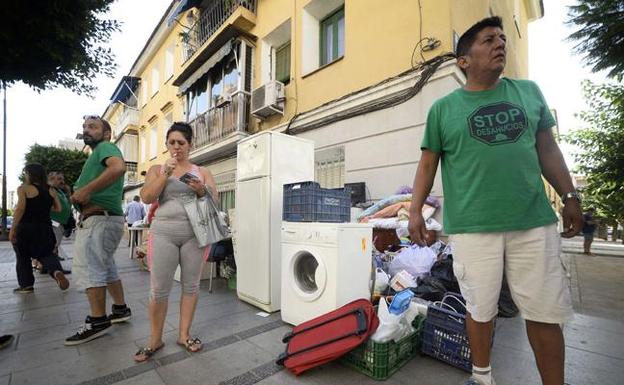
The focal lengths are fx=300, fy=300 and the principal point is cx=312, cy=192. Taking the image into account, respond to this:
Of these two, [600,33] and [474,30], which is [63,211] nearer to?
[474,30]

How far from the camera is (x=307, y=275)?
3.16 metres

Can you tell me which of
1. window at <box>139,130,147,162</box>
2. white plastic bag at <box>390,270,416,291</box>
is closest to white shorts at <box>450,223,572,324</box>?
white plastic bag at <box>390,270,416,291</box>

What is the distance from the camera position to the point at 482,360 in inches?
63.6

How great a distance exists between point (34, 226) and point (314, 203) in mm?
3889

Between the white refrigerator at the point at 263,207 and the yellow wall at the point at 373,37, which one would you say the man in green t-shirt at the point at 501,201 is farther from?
the yellow wall at the point at 373,37

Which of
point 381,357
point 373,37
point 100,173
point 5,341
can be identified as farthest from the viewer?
point 373,37

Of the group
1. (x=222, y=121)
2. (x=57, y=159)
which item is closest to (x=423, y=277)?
(x=222, y=121)

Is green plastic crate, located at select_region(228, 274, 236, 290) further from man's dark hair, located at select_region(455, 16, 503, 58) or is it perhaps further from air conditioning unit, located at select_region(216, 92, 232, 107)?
air conditioning unit, located at select_region(216, 92, 232, 107)

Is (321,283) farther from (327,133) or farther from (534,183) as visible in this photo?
(327,133)

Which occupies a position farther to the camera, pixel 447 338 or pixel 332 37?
pixel 332 37

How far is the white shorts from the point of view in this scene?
53.6 inches

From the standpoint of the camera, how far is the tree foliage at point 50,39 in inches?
132

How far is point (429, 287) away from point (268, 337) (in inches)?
67.0

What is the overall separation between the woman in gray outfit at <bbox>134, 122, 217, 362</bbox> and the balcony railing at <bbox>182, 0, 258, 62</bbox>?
7520 mm
